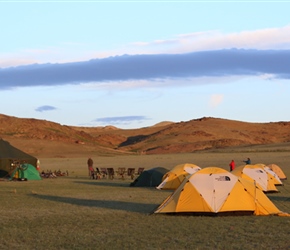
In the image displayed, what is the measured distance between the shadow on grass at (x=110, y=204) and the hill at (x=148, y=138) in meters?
69.2

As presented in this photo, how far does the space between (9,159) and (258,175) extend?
63.8ft

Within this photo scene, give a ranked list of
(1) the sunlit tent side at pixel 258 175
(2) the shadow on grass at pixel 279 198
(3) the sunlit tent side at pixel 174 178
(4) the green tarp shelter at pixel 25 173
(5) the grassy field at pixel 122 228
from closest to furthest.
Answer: (5) the grassy field at pixel 122 228, (2) the shadow on grass at pixel 279 198, (1) the sunlit tent side at pixel 258 175, (3) the sunlit tent side at pixel 174 178, (4) the green tarp shelter at pixel 25 173

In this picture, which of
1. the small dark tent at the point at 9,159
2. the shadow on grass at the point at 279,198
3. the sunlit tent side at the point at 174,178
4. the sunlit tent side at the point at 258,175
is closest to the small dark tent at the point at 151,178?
the sunlit tent side at the point at 174,178

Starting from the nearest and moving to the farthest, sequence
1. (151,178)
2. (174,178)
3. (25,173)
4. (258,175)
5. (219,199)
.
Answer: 1. (219,199)
2. (258,175)
3. (174,178)
4. (151,178)
5. (25,173)

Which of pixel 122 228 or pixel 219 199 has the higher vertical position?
pixel 219 199

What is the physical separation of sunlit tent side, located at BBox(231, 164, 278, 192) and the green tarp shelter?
16.1 metres

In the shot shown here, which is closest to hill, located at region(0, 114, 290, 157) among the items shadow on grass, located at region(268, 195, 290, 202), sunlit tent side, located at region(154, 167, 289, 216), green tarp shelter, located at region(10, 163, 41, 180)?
green tarp shelter, located at region(10, 163, 41, 180)

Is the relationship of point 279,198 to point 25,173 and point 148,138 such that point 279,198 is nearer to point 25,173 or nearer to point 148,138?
point 25,173

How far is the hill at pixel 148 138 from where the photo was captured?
104312mm

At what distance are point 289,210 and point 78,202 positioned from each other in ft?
25.7

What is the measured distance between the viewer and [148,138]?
5600 inches

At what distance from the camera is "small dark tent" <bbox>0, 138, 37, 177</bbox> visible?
43531 mm

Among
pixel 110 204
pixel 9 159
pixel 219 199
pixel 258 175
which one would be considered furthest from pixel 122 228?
pixel 9 159

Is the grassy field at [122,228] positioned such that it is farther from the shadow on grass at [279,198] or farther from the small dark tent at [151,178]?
the small dark tent at [151,178]
